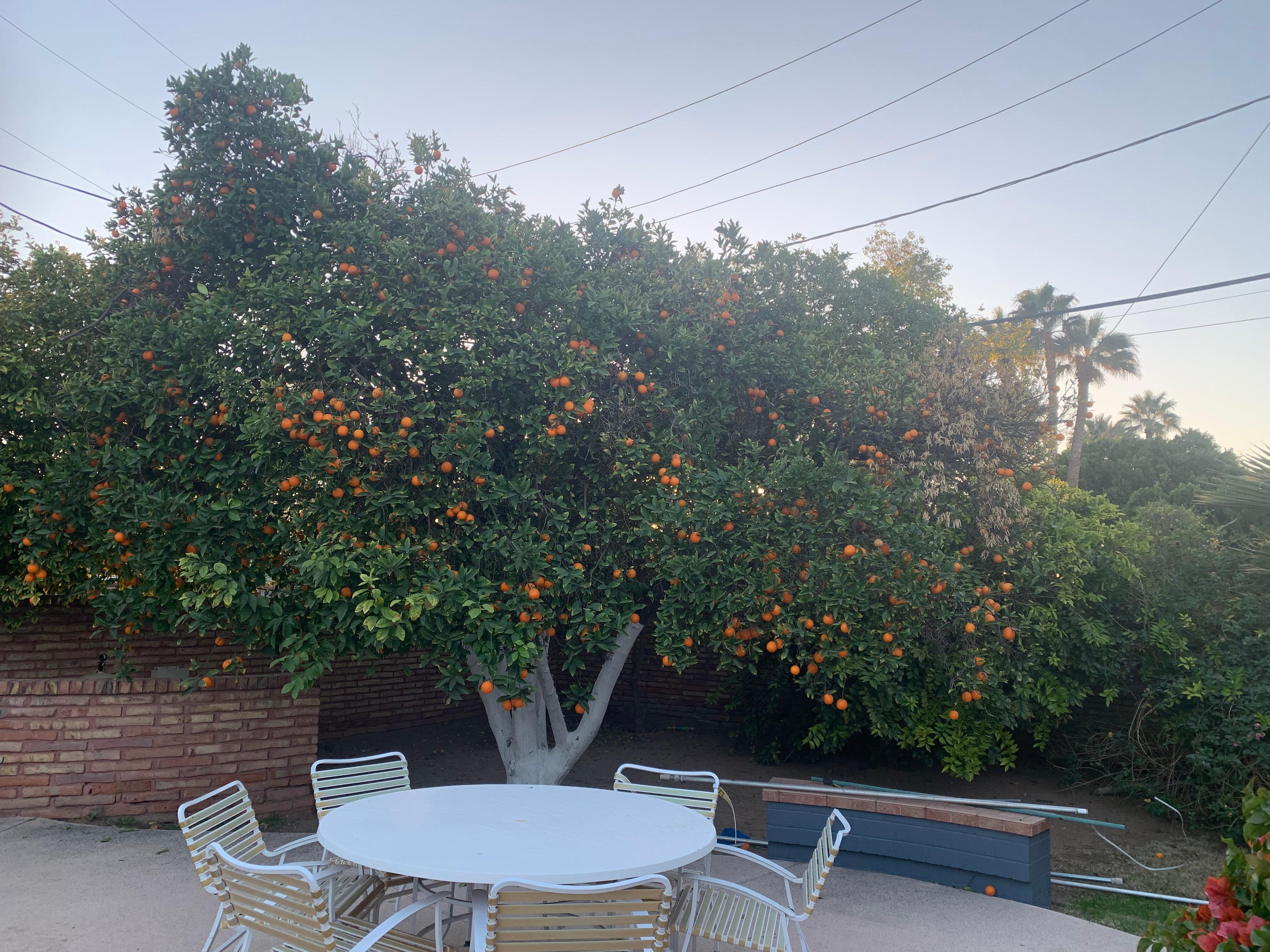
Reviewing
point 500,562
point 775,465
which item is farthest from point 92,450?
point 775,465

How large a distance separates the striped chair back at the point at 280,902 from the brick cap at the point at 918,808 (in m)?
2.98

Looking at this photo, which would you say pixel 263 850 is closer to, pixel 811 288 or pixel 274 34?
pixel 811 288

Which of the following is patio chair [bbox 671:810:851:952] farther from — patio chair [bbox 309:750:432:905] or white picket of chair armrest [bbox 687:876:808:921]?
patio chair [bbox 309:750:432:905]

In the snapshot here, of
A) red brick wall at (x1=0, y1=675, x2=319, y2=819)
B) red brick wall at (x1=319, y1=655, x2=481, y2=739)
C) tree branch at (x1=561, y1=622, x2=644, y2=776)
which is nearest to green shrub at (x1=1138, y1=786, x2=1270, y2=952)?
tree branch at (x1=561, y1=622, x2=644, y2=776)

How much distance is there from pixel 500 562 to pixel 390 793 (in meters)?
1.37

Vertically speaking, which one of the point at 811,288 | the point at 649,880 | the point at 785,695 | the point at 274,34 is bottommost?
the point at 785,695

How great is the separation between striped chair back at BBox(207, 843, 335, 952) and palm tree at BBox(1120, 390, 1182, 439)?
A: 1290 inches

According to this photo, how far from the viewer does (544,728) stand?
5504 millimetres

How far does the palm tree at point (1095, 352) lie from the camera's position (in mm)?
24516

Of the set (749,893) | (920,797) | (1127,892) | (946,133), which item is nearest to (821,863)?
(749,893)

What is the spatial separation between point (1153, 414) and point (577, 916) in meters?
33.7

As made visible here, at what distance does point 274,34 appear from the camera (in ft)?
25.0

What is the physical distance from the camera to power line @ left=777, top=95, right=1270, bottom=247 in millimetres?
7207

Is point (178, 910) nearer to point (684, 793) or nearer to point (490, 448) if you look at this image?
point (684, 793)
